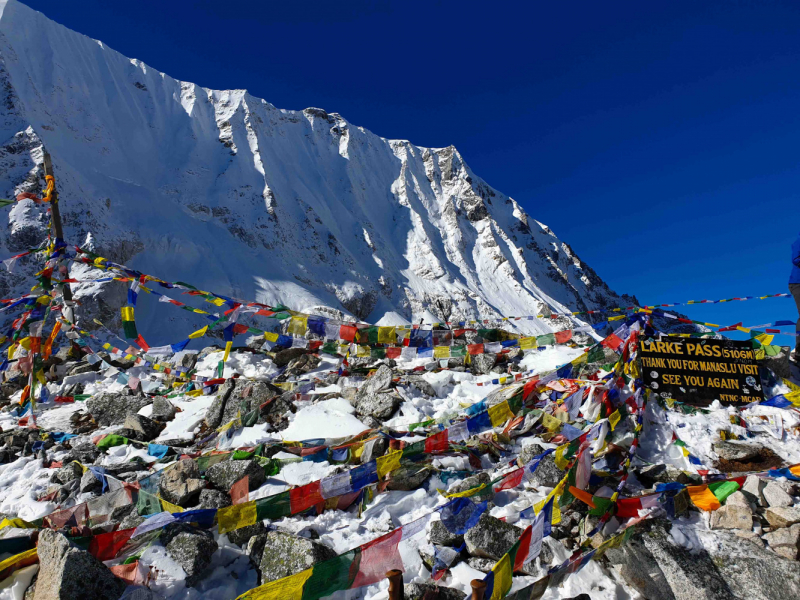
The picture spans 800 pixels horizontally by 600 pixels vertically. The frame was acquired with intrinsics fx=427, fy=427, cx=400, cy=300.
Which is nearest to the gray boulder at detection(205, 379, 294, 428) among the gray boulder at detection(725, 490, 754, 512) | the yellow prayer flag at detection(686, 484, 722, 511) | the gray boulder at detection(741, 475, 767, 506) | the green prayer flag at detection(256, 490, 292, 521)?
the green prayer flag at detection(256, 490, 292, 521)

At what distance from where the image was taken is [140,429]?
6.68 meters

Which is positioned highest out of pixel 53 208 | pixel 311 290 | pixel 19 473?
pixel 311 290

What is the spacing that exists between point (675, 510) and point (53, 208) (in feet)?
49.8

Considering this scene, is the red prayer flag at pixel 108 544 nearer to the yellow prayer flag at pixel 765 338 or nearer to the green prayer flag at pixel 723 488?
the green prayer flag at pixel 723 488

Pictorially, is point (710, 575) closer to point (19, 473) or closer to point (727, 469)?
point (727, 469)

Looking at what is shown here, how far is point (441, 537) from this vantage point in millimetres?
3738

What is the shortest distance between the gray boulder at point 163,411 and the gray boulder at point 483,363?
5782 millimetres

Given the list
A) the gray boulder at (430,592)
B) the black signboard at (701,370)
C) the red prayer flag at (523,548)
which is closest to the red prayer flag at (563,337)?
the black signboard at (701,370)

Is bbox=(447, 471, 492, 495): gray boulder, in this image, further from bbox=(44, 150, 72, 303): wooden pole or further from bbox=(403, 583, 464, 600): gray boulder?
bbox=(44, 150, 72, 303): wooden pole

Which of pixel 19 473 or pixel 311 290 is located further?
pixel 311 290

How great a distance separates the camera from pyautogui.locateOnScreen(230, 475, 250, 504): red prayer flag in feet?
14.9

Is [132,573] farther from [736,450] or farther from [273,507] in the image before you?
[736,450]

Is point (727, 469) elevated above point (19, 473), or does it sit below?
above

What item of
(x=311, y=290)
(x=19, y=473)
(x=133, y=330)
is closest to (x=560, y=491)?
(x=19, y=473)
